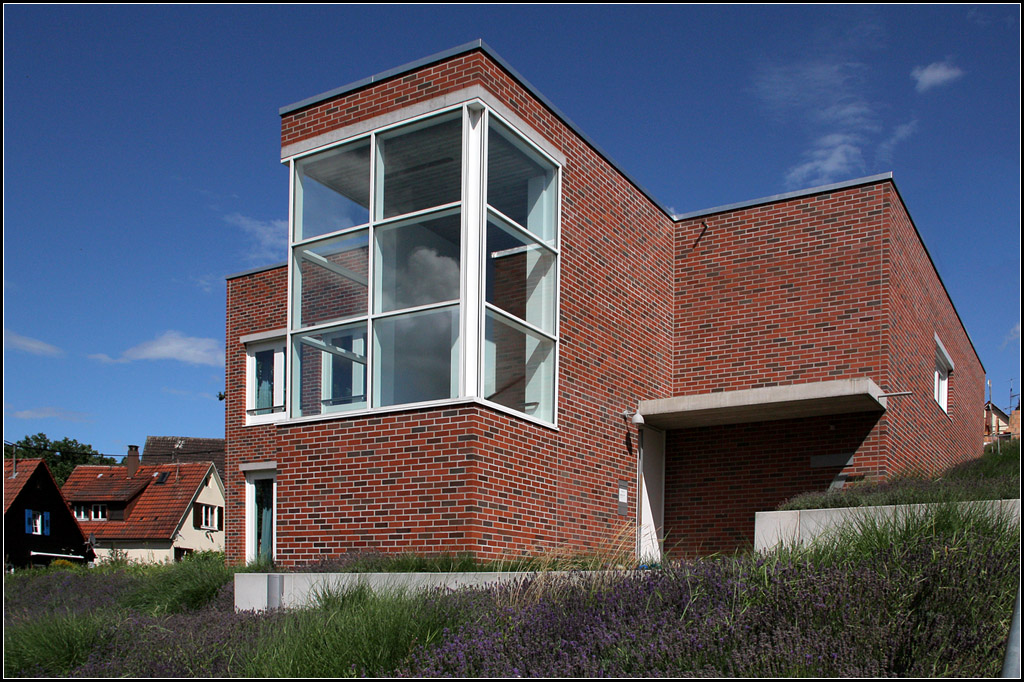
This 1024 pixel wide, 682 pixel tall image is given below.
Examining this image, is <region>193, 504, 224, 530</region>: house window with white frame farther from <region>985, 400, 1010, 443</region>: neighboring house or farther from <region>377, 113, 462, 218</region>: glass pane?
<region>377, 113, 462, 218</region>: glass pane

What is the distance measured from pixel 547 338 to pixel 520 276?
84cm

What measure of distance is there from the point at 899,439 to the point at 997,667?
29.7 feet

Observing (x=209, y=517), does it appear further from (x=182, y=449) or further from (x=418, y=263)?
(x=418, y=263)

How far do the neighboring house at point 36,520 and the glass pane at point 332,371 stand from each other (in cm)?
2978

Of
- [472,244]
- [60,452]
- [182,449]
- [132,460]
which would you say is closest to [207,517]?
[132,460]

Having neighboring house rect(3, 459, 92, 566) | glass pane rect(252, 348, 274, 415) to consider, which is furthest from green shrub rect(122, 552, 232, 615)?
neighboring house rect(3, 459, 92, 566)

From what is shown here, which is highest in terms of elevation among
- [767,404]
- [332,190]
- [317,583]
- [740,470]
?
[332,190]

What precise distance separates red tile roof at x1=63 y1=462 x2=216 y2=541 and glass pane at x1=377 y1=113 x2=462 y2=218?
34.7m

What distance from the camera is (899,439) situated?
13547 millimetres

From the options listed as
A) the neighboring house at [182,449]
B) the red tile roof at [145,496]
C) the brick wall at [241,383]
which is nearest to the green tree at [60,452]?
the neighboring house at [182,449]

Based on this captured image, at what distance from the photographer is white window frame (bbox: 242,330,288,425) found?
A: 18.4 m

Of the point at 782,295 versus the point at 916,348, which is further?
the point at 916,348

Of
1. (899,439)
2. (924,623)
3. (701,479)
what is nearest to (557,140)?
(701,479)

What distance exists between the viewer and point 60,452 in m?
64.0
